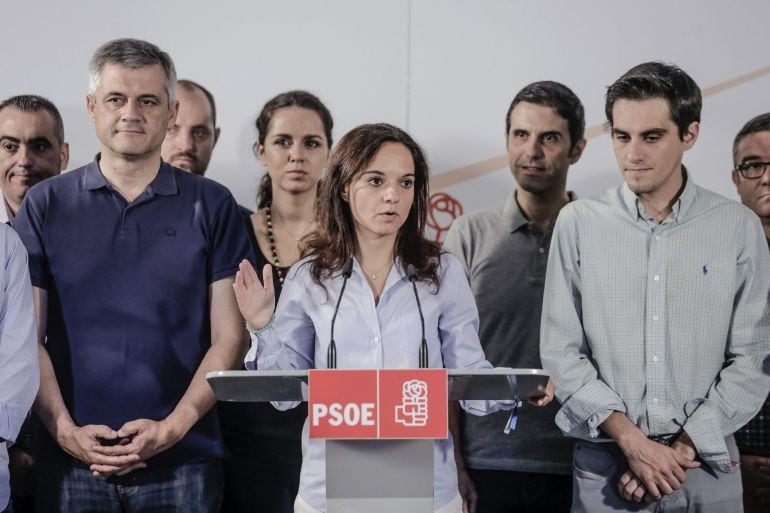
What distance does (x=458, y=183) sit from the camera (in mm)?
4039

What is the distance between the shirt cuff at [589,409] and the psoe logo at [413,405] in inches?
39.3

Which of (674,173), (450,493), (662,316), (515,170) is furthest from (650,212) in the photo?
(450,493)

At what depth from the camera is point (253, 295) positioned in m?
2.38

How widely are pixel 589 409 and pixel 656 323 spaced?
12.0 inches

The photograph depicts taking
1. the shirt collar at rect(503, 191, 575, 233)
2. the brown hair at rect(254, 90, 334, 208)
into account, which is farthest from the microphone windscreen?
the brown hair at rect(254, 90, 334, 208)

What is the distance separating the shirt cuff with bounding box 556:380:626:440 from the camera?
109 inches

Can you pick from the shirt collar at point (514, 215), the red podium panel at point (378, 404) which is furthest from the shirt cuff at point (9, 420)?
the shirt collar at point (514, 215)

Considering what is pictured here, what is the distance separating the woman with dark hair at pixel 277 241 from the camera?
3.38 m

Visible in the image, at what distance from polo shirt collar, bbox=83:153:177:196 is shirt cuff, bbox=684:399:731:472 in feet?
5.19

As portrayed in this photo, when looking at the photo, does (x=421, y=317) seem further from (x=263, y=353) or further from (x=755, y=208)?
(x=755, y=208)

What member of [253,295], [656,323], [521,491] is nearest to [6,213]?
[253,295]

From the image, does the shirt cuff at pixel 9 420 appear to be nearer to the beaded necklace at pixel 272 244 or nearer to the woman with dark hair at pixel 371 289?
the woman with dark hair at pixel 371 289

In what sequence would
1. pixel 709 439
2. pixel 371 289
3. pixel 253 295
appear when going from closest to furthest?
pixel 253 295, pixel 371 289, pixel 709 439

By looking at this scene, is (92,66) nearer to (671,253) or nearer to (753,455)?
(671,253)
